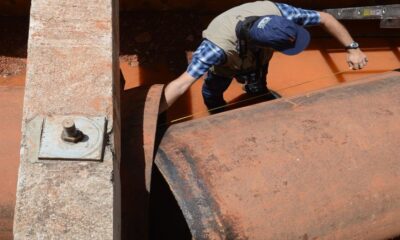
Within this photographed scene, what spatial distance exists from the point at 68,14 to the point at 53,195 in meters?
1.05

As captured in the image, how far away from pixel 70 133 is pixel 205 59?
1416 mm

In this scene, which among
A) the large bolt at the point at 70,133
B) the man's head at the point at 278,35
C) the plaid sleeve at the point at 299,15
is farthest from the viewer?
the plaid sleeve at the point at 299,15

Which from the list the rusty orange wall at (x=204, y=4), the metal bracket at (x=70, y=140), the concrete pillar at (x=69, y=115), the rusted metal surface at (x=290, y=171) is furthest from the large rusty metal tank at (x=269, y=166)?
the rusty orange wall at (x=204, y=4)

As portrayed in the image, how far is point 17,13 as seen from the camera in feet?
16.1

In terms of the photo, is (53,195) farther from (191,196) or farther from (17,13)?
(17,13)

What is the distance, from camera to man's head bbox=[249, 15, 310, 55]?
10.2ft

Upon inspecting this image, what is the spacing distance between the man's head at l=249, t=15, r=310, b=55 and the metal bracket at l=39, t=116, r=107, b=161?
134 cm

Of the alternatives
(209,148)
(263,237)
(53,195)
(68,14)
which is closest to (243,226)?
(263,237)

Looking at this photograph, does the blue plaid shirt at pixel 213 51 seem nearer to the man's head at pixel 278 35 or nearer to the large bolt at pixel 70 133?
the man's head at pixel 278 35

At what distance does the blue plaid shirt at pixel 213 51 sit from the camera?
326 centimetres

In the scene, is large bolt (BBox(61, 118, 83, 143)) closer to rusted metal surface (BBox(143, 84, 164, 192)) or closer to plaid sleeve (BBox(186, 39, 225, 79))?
rusted metal surface (BBox(143, 84, 164, 192))

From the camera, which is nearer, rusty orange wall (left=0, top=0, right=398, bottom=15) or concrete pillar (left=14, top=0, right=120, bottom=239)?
concrete pillar (left=14, top=0, right=120, bottom=239)

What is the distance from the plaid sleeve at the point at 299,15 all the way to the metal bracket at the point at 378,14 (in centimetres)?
114

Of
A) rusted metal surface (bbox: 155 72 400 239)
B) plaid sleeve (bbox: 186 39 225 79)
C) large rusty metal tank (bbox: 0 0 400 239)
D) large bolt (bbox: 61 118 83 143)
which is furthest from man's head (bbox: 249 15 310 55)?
large bolt (bbox: 61 118 83 143)
